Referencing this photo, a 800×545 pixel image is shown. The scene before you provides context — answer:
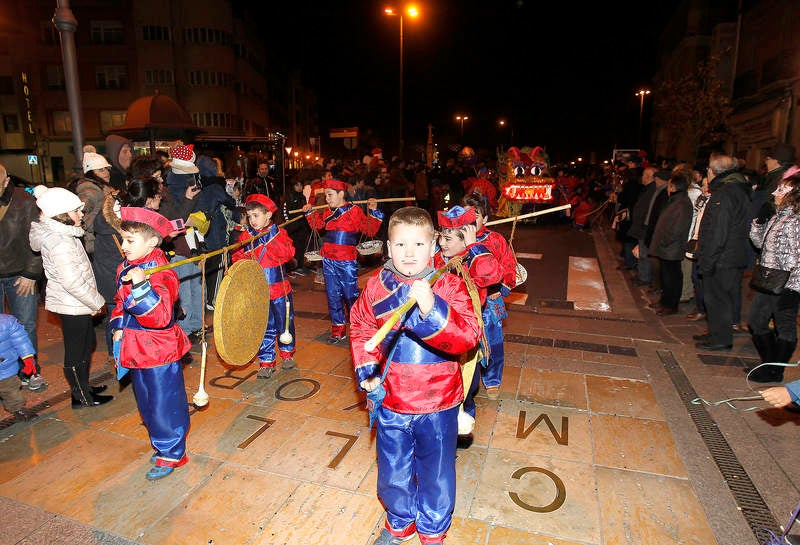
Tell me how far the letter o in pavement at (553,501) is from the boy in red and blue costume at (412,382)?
741mm

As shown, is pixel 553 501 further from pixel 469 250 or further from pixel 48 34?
pixel 48 34

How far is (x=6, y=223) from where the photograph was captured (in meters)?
4.80

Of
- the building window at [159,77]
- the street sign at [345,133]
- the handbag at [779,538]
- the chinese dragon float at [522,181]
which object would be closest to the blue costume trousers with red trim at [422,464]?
the handbag at [779,538]

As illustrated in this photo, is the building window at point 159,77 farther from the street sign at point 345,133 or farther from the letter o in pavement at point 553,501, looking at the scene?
the letter o in pavement at point 553,501

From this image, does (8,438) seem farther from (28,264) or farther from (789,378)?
(789,378)

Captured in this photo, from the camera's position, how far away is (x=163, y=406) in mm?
3461

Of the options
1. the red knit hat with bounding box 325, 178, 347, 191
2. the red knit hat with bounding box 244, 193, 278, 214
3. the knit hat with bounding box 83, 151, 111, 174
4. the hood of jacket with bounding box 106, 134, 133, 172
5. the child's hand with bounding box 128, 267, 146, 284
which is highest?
the hood of jacket with bounding box 106, 134, 133, 172

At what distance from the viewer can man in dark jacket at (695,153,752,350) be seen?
5.82 metres

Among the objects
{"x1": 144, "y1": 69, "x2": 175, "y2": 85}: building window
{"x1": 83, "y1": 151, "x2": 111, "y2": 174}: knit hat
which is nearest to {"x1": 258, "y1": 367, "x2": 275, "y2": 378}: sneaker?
{"x1": 83, "y1": 151, "x2": 111, "y2": 174}: knit hat

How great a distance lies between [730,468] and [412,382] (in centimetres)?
277

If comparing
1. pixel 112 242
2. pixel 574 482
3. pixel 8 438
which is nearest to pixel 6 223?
pixel 112 242

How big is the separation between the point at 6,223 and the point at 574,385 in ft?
19.7

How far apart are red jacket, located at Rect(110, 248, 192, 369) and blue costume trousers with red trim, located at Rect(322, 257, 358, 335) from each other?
270cm

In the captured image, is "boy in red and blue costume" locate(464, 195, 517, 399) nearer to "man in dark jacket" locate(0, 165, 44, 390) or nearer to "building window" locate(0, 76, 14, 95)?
"man in dark jacket" locate(0, 165, 44, 390)
